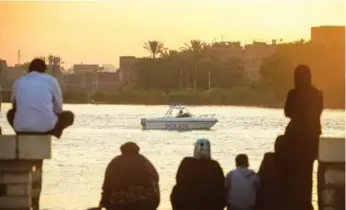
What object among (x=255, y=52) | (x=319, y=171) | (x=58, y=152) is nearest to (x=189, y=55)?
(x=255, y=52)

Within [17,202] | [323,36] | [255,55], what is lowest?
[17,202]

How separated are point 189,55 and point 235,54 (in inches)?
1139

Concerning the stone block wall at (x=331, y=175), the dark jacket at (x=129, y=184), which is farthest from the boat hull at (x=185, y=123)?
the dark jacket at (x=129, y=184)

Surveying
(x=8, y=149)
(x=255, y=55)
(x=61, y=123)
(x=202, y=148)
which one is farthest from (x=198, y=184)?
(x=255, y=55)

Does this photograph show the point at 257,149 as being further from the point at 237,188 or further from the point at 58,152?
the point at 237,188

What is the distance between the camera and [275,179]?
11.1 meters

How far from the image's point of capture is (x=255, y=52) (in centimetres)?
14800

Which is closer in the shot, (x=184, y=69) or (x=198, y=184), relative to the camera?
(x=198, y=184)

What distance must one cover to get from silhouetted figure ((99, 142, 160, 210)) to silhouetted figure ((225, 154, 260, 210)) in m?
0.98

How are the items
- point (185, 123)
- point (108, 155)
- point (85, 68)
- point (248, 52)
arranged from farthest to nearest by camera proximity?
1. point (85, 68)
2. point (248, 52)
3. point (185, 123)
4. point (108, 155)

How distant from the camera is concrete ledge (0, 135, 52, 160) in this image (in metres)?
10.9

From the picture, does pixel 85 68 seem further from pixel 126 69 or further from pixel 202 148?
pixel 202 148

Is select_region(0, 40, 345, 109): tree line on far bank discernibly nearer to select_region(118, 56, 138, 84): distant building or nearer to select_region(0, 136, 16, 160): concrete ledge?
select_region(118, 56, 138, 84): distant building

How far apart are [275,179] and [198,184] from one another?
748 millimetres
